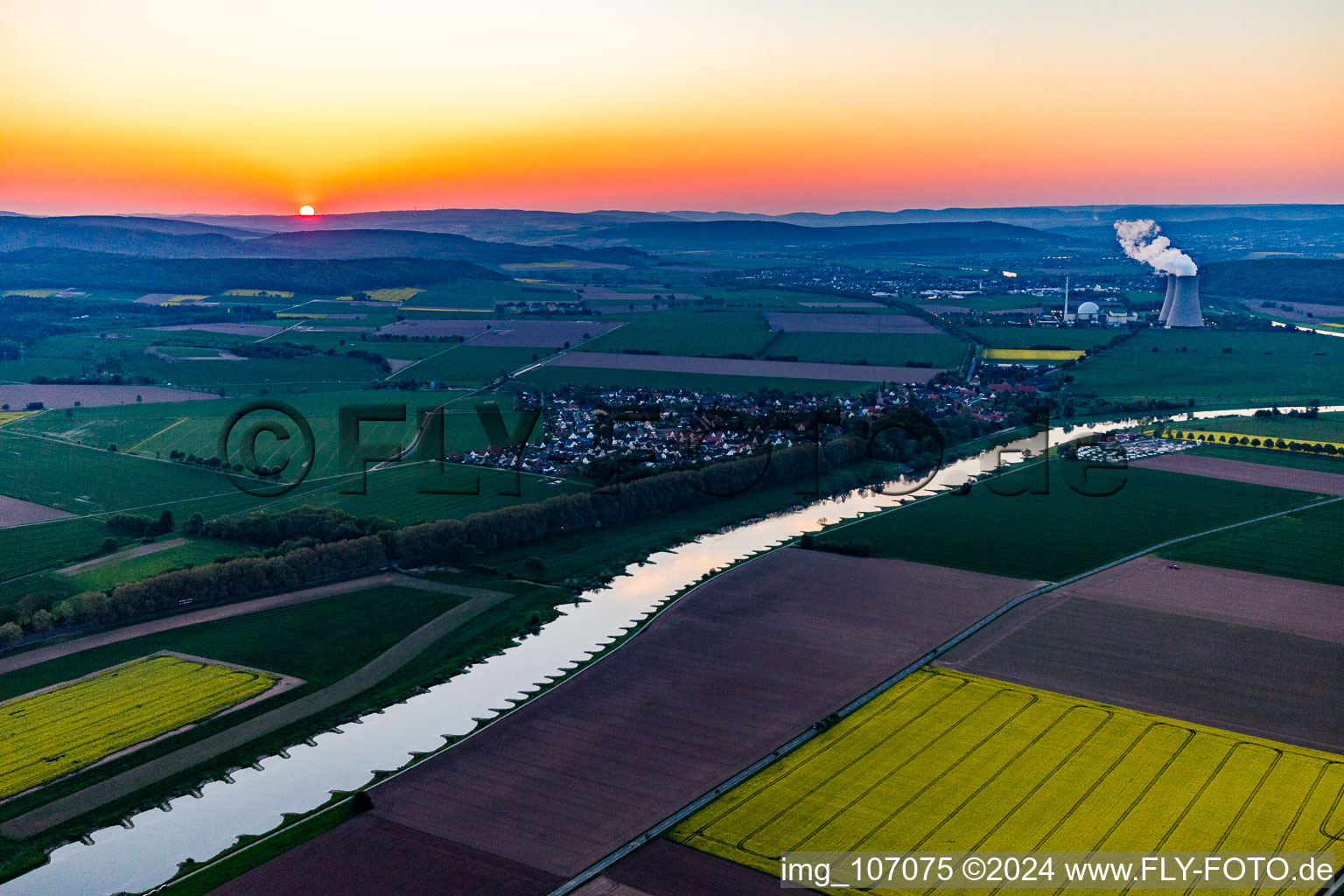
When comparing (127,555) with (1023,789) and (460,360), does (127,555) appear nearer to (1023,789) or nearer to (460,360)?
(1023,789)

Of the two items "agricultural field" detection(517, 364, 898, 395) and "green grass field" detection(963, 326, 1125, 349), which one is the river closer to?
"agricultural field" detection(517, 364, 898, 395)

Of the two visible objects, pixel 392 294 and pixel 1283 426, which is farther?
pixel 392 294

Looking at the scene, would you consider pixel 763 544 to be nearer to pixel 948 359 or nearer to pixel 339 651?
pixel 339 651

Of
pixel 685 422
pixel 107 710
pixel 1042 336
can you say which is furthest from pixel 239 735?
pixel 1042 336

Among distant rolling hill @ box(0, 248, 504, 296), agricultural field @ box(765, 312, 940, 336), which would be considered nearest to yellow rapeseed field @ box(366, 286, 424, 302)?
distant rolling hill @ box(0, 248, 504, 296)

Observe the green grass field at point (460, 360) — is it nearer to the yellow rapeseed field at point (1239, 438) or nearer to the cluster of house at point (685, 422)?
the cluster of house at point (685, 422)

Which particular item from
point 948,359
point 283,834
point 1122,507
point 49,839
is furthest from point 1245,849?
point 948,359

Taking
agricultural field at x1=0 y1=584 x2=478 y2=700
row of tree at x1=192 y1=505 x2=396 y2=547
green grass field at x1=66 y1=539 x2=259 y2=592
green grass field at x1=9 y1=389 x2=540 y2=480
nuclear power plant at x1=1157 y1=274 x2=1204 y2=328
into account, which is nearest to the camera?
agricultural field at x1=0 y1=584 x2=478 y2=700

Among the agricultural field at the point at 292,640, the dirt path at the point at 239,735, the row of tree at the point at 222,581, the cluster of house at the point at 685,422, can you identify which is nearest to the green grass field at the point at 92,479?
the cluster of house at the point at 685,422
